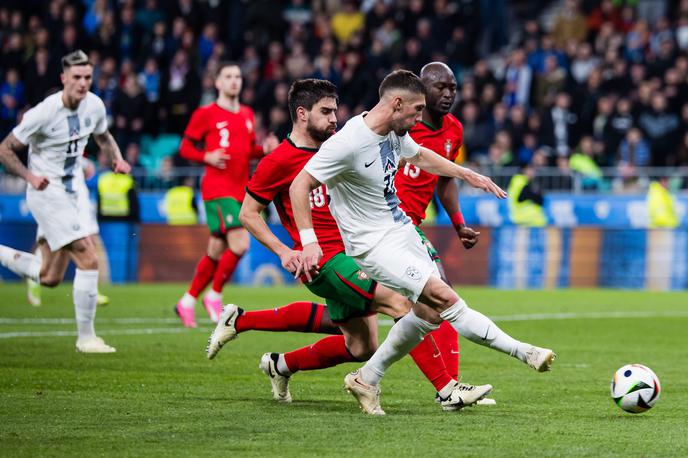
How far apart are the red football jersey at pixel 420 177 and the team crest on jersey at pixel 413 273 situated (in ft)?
4.42

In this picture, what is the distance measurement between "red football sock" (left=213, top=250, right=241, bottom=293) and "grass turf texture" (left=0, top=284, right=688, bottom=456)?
60 cm

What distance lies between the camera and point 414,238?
315 inches

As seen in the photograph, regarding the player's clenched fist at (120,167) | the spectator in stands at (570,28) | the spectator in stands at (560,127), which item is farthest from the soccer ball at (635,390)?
the spectator in stands at (570,28)

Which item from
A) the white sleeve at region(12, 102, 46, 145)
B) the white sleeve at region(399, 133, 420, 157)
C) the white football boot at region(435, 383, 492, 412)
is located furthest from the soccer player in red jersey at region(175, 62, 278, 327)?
the white football boot at region(435, 383, 492, 412)

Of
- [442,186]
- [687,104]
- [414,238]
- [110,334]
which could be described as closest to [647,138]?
[687,104]

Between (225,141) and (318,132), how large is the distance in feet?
19.8

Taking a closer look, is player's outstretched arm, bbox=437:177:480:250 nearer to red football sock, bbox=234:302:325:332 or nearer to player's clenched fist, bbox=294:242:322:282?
red football sock, bbox=234:302:325:332

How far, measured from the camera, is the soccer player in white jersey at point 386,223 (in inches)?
299

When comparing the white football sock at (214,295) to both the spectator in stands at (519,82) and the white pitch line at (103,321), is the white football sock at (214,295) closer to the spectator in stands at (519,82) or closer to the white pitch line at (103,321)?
the white pitch line at (103,321)

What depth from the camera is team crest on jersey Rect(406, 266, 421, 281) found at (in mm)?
7688

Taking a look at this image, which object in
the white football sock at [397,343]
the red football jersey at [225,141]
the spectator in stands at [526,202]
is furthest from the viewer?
the spectator in stands at [526,202]

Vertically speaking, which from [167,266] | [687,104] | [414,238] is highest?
[687,104]

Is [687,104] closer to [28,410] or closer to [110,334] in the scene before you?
[110,334]

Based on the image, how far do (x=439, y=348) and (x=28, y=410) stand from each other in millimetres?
2732
